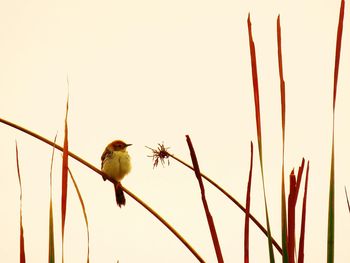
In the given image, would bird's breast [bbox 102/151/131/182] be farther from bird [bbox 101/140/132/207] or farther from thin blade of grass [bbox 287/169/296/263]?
thin blade of grass [bbox 287/169/296/263]

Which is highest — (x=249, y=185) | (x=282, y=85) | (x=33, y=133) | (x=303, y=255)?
(x=282, y=85)

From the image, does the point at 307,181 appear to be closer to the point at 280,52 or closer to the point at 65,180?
the point at 280,52

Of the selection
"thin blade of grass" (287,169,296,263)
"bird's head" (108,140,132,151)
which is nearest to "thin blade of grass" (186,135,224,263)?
"thin blade of grass" (287,169,296,263)

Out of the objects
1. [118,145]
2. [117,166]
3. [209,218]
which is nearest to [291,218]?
[209,218]

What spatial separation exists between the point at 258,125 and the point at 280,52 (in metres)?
0.19

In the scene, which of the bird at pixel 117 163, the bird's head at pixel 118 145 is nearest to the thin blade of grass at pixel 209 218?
the bird at pixel 117 163

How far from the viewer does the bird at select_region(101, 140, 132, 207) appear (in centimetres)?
701

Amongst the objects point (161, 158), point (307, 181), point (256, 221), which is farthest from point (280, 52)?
point (161, 158)

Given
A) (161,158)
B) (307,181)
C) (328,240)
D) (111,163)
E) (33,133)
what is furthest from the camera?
(111,163)

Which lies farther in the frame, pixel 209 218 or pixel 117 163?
pixel 117 163

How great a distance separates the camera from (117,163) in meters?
7.02

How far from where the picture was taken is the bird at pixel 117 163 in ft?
23.0

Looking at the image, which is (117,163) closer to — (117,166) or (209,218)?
(117,166)

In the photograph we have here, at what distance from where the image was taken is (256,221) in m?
1.77
